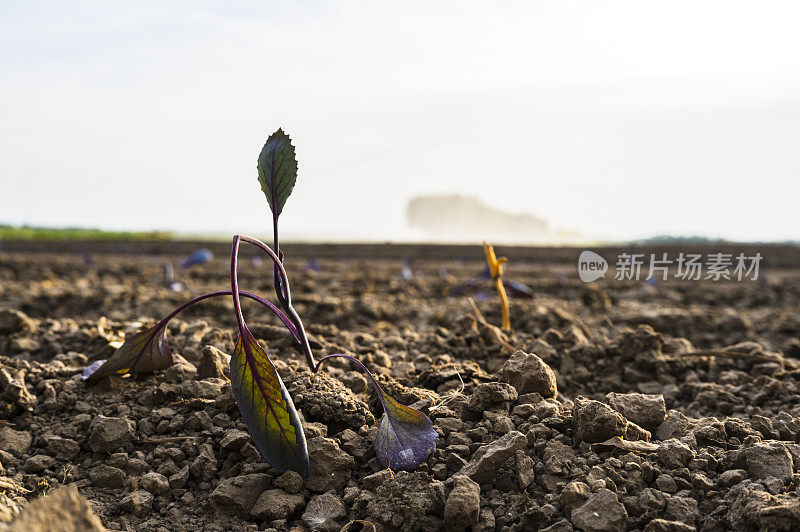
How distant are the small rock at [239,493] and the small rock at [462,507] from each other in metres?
0.45

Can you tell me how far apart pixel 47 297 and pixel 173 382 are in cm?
330

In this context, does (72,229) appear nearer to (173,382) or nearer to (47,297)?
(47,297)

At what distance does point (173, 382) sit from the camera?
185 centimetres

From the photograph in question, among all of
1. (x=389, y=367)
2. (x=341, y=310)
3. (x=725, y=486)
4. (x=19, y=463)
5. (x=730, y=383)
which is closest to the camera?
(x=725, y=486)

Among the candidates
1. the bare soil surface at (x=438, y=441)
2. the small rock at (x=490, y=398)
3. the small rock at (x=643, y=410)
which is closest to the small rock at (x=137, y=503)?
the bare soil surface at (x=438, y=441)

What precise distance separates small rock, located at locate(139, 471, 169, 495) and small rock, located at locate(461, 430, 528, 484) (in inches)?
28.7

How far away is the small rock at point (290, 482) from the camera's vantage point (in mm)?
1399

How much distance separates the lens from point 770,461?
1.43 meters

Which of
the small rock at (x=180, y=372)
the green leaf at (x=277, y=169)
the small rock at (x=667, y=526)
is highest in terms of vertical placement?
the green leaf at (x=277, y=169)

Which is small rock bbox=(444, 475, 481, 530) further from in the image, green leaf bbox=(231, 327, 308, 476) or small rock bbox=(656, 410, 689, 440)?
small rock bbox=(656, 410, 689, 440)

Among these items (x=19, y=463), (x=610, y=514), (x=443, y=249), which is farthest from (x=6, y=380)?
(x=443, y=249)

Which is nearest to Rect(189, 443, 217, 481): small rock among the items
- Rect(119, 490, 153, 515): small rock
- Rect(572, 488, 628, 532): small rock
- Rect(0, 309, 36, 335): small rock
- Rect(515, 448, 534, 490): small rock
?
Rect(119, 490, 153, 515): small rock

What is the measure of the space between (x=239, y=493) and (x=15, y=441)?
72 centimetres

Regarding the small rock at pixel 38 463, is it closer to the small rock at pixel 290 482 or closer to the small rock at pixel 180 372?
the small rock at pixel 180 372
